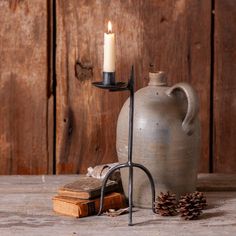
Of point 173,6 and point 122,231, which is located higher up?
point 173,6

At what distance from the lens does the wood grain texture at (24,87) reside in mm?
1524

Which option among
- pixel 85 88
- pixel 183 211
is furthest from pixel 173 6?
pixel 183 211

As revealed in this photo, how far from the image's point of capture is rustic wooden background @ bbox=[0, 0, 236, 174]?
5.02 feet

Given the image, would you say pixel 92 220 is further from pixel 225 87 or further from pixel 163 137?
pixel 225 87

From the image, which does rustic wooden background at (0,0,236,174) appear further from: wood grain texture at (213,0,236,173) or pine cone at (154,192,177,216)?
pine cone at (154,192,177,216)

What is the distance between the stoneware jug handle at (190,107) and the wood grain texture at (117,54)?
11.2 inches

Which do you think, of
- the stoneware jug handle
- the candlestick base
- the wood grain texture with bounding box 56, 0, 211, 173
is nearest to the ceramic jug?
the stoneware jug handle

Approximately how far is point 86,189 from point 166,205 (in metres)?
0.15

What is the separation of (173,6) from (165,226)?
1.82ft

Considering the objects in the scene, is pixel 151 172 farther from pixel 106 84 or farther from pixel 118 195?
pixel 106 84

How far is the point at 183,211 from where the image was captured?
48.1 inches

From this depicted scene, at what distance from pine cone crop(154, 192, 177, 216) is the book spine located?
8 cm

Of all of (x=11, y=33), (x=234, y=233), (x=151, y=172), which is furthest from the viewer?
(x=11, y=33)

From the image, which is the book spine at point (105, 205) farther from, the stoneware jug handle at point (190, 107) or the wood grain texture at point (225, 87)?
the wood grain texture at point (225, 87)
